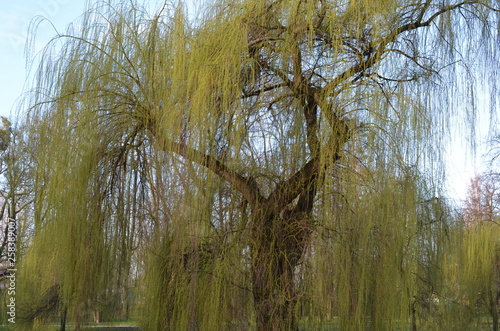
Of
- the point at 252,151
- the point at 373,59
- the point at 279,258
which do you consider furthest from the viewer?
the point at 252,151

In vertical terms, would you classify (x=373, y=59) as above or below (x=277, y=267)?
above

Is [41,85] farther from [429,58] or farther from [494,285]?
[494,285]

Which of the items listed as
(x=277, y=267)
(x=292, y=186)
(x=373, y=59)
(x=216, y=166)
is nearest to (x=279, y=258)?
(x=277, y=267)

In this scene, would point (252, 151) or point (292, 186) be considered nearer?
point (292, 186)

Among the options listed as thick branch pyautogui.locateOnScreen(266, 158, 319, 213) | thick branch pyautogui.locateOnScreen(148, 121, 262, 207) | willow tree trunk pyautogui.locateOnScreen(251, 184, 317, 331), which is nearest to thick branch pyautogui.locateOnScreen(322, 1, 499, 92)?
thick branch pyautogui.locateOnScreen(266, 158, 319, 213)

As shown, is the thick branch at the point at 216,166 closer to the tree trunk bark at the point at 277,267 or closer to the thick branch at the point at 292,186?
the thick branch at the point at 292,186

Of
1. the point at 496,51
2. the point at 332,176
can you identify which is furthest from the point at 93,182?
the point at 496,51

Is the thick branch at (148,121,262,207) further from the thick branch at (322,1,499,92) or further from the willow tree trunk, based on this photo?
the thick branch at (322,1,499,92)

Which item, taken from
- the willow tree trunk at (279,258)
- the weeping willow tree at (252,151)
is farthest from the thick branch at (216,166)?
the willow tree trunk at (279,258)

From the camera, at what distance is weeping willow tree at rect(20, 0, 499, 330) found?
11.4ft

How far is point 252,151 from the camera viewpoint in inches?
167

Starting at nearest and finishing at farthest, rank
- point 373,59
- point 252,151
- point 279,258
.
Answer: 1. point 373,59
2. point 279,258
3. point 252,151

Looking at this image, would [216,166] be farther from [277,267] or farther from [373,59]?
[373,59]

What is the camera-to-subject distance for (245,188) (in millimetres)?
4055
